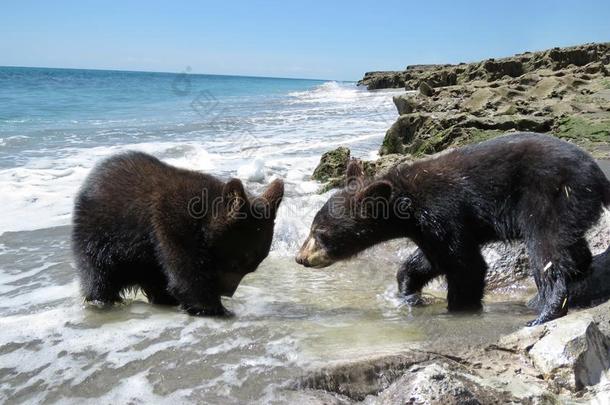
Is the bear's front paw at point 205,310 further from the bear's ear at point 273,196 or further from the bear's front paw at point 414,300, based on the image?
the bear's front paw at point 414,300

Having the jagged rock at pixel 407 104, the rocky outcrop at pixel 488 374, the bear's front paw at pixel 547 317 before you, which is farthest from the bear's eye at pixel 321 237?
the jagged rock at pixel 407 104

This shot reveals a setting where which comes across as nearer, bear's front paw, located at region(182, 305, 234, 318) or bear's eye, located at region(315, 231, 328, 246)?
bear's front paw, located at region(182, 305, 234, 318)

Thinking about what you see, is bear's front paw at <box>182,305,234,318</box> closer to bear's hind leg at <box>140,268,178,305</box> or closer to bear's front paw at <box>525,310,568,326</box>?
bear's hind leg at <box>140,268,178,305</box>

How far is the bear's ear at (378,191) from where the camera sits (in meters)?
5.54

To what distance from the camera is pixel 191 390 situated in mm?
3514

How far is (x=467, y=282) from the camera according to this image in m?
5.31

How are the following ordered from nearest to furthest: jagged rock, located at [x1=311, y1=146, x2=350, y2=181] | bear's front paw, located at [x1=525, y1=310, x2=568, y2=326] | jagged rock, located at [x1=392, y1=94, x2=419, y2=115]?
bear's front paw, located at [x1=525, y1=310, x2=568, y2=326], jagged rock, located at [x1=311, y1=146, x2=350, y2=181], jagged rock, located at [x1=392, y1=94, x2=419, y2=115]

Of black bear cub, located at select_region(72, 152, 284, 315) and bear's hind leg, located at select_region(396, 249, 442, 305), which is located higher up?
black bear cub, located at select_region(72, 152, 284, 315)

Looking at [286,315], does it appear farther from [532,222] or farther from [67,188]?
[67,188]

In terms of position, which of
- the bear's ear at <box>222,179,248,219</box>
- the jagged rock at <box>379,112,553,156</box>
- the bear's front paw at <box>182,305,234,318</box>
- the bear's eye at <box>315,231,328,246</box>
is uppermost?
the jagged rock at <box>379,112,553,156</box>

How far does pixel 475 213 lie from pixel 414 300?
1144mm

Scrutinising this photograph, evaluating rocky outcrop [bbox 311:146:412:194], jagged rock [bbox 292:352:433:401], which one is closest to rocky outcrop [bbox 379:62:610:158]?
rocky outcrop [bbox 311:146:412:194]

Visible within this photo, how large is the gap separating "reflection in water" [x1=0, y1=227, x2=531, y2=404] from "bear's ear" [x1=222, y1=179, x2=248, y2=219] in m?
0.90

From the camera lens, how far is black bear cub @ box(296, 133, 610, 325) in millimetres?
4875
